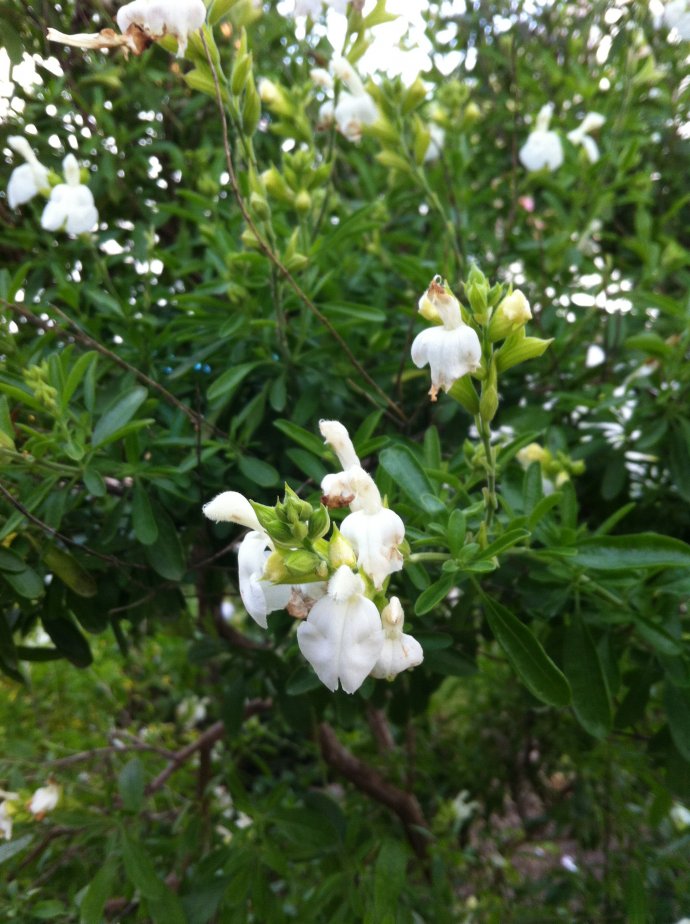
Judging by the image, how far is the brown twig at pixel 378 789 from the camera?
1.72 metres

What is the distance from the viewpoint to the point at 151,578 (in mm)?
1107

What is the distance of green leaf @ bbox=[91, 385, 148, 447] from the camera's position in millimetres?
949

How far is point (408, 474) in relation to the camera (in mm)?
824

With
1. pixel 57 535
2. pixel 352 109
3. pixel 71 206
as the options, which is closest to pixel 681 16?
pixel 352 109

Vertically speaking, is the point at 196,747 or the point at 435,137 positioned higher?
the point at 435,137

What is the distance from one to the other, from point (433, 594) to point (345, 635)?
17 centimetres

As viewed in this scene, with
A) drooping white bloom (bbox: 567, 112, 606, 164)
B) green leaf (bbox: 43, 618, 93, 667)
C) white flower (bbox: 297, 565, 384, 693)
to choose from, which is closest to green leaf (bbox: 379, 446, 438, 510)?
white flower (bbox: 297, 565, 384, 693)

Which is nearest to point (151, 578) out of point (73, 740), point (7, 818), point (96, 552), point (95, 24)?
point (96, 552)

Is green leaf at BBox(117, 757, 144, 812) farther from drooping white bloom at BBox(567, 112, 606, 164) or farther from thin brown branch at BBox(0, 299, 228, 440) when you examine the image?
drooping white bloom at BBox(567, 112, 606, 164)

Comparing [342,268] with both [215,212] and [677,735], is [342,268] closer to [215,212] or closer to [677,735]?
[215,212]

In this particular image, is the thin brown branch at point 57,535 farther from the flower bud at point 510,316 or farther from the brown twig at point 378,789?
the brown twig at point 378,789

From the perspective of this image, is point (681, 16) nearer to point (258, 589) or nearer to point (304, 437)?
point (304, 437)

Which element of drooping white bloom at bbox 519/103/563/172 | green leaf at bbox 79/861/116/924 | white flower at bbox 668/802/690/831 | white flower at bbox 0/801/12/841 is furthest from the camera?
white flower at bbox 668/802/690/831

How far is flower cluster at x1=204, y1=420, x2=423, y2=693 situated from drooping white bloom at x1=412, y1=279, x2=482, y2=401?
12 centimetres
